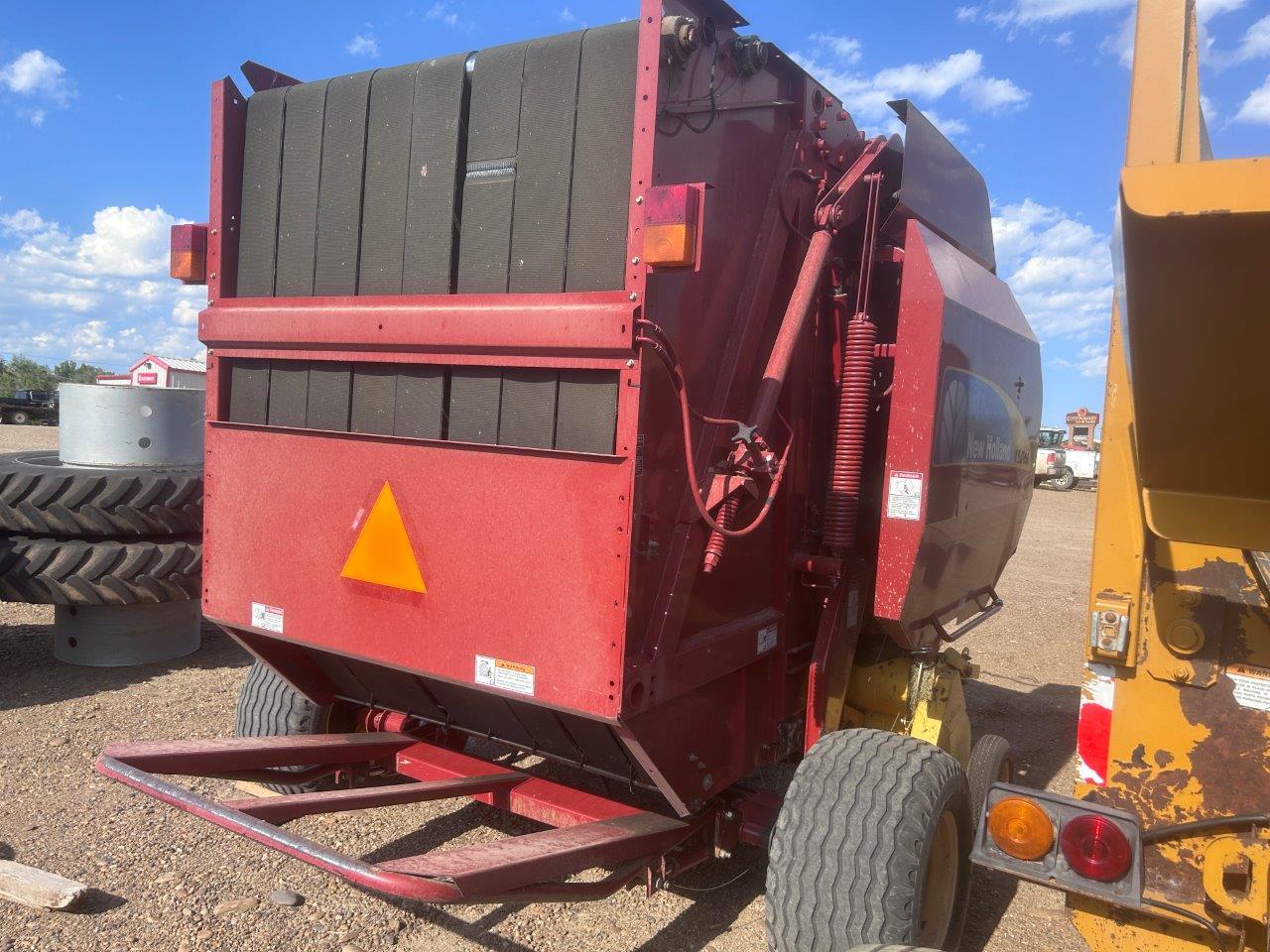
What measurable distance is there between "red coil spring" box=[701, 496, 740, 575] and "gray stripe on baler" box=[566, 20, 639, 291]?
0.76 meters

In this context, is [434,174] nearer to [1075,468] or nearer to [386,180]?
[386,180]

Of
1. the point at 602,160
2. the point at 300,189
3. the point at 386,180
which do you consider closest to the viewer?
the point at 602,160

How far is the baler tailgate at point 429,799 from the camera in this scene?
2.31m

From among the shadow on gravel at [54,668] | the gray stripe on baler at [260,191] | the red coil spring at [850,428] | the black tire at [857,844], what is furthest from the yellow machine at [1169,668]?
the shadow on gravel at [54,668]

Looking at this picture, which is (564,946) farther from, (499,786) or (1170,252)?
(1170,252)

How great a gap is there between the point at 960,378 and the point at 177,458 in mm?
5486

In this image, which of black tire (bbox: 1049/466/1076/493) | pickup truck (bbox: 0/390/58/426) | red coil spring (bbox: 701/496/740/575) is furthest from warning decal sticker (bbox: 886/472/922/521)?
pickup truck (bbox: 0/390/58/426)

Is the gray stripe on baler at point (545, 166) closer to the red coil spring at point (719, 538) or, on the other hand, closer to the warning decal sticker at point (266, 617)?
the red coil spring at point (719, 538)

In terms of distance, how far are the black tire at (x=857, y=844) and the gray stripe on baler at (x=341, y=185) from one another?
2.34 metres

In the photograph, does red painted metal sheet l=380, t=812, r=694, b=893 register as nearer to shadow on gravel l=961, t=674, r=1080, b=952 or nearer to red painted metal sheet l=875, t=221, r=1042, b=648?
red painted metal sheet l=875, t=221, r=1042, b=648

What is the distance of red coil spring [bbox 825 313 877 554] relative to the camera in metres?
3.46

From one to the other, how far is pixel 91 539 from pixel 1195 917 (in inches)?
242

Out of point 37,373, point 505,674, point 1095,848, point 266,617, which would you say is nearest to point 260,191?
point 266,617

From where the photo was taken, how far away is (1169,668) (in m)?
2.21
